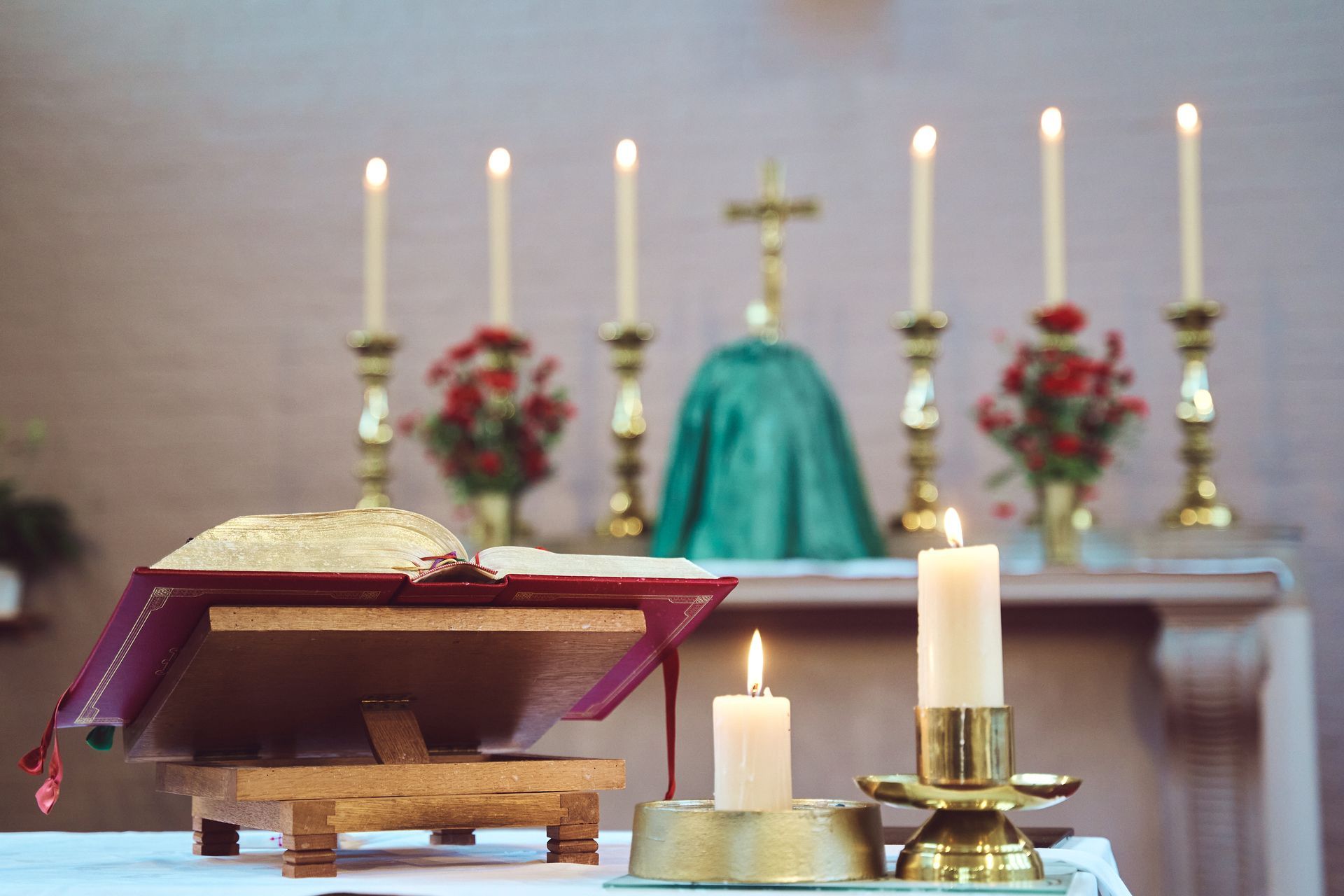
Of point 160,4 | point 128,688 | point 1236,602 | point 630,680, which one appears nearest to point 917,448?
point 1236,602

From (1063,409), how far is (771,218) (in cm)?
71

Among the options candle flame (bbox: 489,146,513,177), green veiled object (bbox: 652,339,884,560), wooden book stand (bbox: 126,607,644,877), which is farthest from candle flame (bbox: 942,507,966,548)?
candle flame (bbox: 489,146,513,177)

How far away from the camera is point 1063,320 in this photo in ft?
8.07

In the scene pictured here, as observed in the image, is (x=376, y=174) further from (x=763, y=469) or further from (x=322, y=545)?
(x=322, y=545)

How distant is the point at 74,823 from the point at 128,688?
272cm

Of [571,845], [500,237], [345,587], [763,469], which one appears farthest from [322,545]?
[500,237]

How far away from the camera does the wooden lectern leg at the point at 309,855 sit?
867mm

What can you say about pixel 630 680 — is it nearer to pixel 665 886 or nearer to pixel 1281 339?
pixel 665 886

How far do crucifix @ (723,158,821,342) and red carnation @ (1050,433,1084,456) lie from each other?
0.53 metres

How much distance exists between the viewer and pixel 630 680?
1.08 meters

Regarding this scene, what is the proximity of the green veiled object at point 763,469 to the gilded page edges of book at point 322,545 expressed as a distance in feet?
5.08

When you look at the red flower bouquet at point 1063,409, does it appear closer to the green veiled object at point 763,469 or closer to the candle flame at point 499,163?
the green veiled object at point 763,469

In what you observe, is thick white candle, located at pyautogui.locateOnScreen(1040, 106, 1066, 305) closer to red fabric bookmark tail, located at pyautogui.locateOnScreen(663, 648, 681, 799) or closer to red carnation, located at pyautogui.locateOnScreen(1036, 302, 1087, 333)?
red carnation, located at pyautogui.locateOnScreen(1036, 302, 1087, 333)

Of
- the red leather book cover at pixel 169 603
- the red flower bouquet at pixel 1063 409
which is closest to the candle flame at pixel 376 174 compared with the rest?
the red flower bouquet at pixel 1063 409
